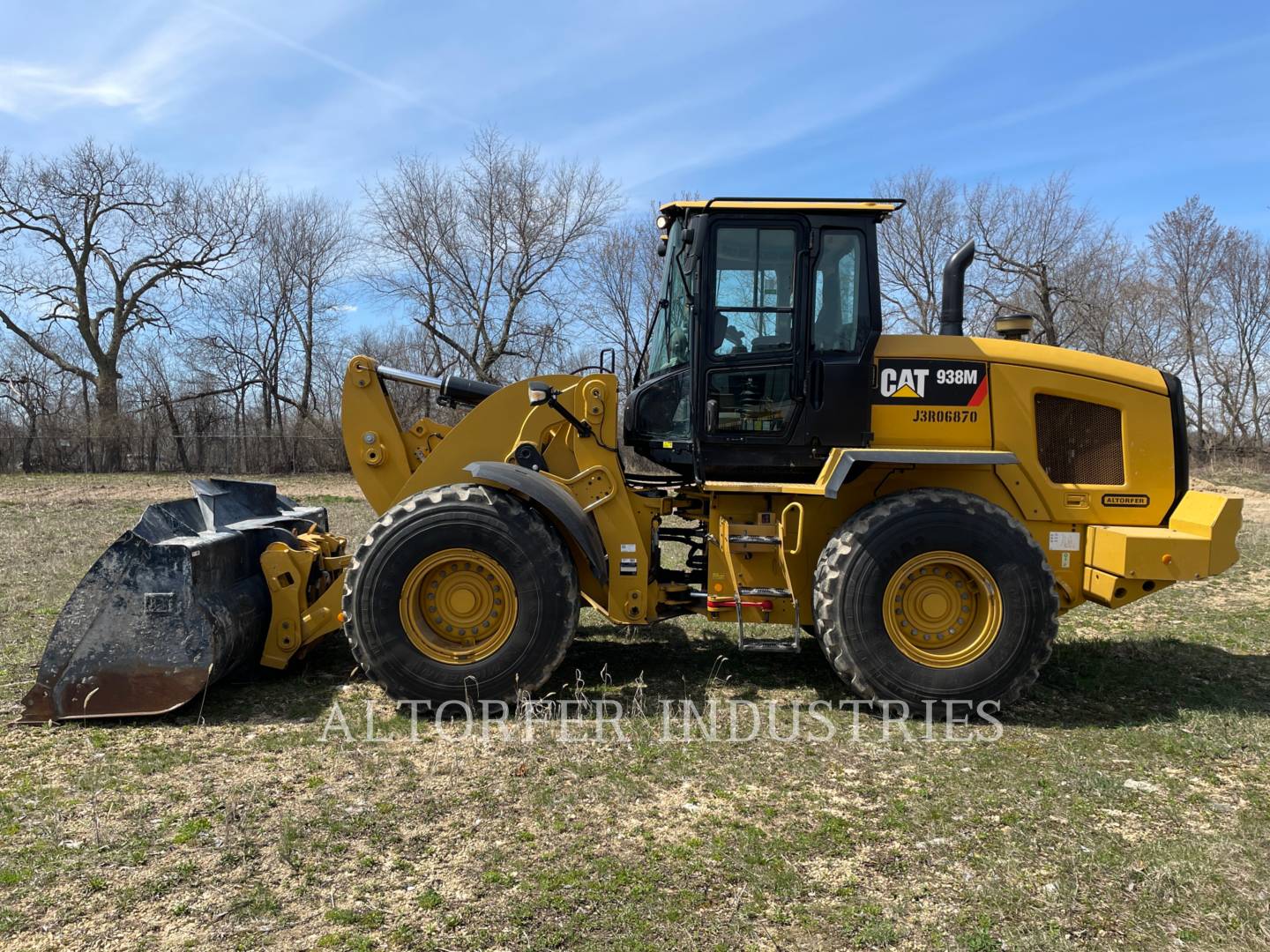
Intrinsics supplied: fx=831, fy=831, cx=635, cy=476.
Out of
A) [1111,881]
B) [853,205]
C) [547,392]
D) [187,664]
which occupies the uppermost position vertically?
[853,205]

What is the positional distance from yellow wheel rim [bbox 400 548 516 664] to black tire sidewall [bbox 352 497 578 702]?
0.06m

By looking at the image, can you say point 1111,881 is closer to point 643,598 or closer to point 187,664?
point 643,598

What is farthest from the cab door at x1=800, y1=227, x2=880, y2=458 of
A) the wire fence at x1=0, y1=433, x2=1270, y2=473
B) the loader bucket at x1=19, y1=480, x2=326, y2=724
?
the wire fence at x1=0, y1=433, x2=1270, y2=473

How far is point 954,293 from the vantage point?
18.0 feet

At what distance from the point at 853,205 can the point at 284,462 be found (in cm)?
2614

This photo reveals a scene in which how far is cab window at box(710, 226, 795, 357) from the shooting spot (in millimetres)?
5191

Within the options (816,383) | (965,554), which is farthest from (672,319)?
(965,554)

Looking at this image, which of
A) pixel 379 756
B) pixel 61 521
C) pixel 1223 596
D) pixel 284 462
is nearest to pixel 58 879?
pixel 379 756

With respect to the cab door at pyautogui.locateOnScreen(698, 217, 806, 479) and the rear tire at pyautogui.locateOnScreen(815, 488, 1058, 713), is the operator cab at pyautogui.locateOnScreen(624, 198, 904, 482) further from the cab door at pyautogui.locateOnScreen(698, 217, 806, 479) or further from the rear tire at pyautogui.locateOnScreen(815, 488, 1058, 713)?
the rear tire at pyautogui.locateOnScreen(815, 488, 1058, 713)

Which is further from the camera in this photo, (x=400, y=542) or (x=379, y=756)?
(x=400, y=542)

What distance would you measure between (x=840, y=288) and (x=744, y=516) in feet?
5.09

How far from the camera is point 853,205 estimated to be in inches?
202

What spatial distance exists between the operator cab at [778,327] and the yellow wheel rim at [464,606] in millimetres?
1464

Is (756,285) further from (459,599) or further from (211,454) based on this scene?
(211,454)
